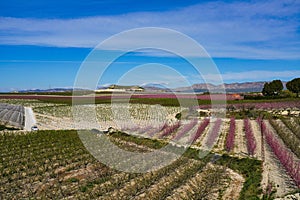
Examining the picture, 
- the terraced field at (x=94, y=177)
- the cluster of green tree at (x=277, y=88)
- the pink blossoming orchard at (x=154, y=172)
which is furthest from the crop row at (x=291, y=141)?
the cluster of green tree at (x=277, y=88)

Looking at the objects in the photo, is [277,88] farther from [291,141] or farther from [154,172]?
[154,172]

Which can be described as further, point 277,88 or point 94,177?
point 277,88

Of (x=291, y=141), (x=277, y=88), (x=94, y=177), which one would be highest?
(x=277, y=88)

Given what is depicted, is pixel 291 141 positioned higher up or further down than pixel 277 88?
further down

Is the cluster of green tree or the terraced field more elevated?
the cluster of green tree

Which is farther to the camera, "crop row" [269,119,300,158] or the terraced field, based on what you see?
"crop row" [269,119,300,158]

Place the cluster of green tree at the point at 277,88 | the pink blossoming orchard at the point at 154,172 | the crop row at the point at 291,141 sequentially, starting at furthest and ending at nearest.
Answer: the cluster of green tree at the point at 277,88, the crop row at the point at 291,141, the pink blossoming orchard at the point at 154,172

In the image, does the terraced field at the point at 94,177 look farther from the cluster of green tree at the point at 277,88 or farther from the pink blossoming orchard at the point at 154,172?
the cluster of green tree at the point at 277,88

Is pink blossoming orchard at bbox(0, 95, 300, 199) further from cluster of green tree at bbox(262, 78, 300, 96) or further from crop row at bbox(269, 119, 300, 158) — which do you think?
cluster of green tree at bbox(262, 78, 300, 96)

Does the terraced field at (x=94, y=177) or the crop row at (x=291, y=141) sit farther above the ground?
the crop row at (x=291, y=141)

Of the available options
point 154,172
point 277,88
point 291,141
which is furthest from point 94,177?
point 277,88

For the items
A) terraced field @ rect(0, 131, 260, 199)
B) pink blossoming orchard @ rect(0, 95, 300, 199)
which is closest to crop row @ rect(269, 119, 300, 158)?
pink blossoming orchard @ rect(0, 95, 300, 199)

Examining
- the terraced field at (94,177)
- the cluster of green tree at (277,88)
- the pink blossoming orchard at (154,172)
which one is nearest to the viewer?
the terraced field at (94,177)
